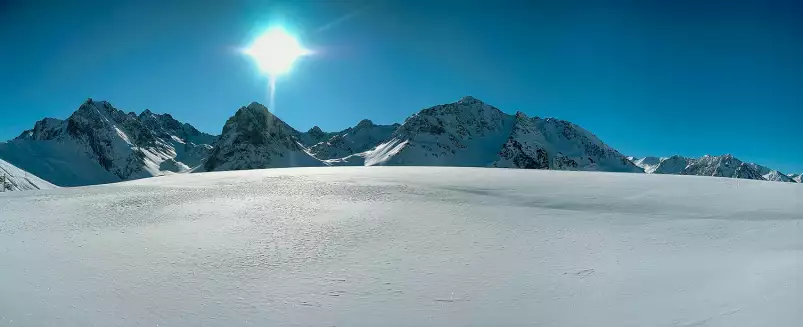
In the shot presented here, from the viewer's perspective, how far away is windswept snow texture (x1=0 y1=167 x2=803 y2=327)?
5.42 meters

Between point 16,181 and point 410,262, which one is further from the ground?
point 16,181

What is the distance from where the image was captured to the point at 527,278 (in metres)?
6.64

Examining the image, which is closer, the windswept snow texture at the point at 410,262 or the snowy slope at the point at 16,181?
the windswept snow texture at the point at 410,262

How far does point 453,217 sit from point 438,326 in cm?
622

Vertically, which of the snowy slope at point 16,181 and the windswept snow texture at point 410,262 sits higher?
the snowy slope at point 16,181

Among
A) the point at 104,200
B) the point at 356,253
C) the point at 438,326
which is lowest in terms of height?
the point at 438,326

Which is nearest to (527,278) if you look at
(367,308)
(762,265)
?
(367,308)

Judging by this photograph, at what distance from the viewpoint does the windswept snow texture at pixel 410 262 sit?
5.42 metres

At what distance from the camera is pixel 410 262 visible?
7.48 m

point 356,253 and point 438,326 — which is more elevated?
point 356,253

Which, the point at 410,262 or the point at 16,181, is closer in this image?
the point at 410,262

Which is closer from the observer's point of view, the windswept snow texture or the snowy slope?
the windswept snow texture

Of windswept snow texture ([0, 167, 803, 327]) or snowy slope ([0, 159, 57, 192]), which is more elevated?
snowy slope ([0, 159, 57, 192])

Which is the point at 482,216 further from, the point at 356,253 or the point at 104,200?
the point at 104,200
